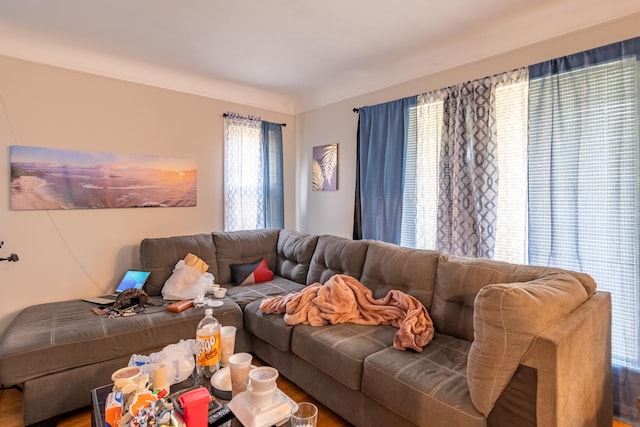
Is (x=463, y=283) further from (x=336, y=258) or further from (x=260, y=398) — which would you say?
(x=260, y=398)

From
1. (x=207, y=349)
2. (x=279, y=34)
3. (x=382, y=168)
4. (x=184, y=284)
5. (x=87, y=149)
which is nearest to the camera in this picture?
(x=207, y=349)

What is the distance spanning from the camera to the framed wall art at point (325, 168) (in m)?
3.90

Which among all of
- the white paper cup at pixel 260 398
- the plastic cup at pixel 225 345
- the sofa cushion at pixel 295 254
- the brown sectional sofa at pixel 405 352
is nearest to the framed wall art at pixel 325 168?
the sofa cushion at pixel 295 254

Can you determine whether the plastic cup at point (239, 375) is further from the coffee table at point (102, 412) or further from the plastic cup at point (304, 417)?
the plastic cup at point (304, 417)

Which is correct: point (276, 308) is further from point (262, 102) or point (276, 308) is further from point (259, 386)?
point (262, 102)

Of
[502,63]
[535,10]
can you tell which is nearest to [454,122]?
[502,63]

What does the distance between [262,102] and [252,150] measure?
627 mm

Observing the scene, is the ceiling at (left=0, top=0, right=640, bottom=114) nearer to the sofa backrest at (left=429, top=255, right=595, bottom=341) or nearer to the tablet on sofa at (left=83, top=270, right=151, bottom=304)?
the sofa backrest at (left=429, top=255, right=595, bottom=341)

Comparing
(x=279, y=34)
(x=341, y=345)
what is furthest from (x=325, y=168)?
(x=341, y=345)

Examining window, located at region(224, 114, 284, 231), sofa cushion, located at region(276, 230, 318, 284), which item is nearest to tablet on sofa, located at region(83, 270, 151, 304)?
window, located at region(224, 114, 284, 231)

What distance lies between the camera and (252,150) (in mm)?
4031

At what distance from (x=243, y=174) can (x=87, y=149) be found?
1533 millimetres

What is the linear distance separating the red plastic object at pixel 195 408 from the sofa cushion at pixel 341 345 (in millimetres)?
851

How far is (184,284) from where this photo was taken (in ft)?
9.32
